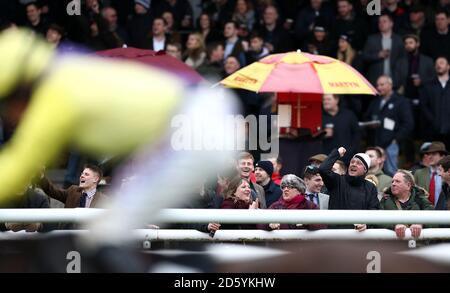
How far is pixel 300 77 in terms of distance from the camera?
10195 mm

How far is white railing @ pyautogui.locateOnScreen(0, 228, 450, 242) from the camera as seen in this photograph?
4.41m

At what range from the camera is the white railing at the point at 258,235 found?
14.5 ft

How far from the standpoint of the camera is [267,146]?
10.4m

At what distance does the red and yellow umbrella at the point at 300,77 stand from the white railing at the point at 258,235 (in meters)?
4.91

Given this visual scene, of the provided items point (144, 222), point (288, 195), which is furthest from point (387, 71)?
point (144, 222)

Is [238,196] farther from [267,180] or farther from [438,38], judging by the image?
[438,38]

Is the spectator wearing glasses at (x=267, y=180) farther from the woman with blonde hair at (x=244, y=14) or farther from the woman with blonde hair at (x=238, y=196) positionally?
the woman with blonde hair at (x=244, y=14)

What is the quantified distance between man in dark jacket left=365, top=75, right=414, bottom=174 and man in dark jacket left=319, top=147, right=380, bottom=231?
410 cm

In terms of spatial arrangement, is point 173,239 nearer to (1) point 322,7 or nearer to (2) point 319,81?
(2) point 319,81

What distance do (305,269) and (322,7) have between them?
32.8 ft

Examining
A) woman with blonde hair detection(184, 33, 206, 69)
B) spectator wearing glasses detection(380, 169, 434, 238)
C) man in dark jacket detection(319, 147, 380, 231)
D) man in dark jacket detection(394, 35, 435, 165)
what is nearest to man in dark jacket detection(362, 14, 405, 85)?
man in dark jacket detection(394, 35, 435, 165)

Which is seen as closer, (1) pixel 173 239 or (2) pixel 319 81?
(1) pixel 173 239

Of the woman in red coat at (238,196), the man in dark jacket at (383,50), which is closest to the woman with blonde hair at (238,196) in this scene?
the woman in red coat at (238,196)

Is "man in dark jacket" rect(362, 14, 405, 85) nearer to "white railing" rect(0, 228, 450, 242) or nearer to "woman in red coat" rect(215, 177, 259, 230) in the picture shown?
"woman in red coat" rect(215, 177, 259, 230)
